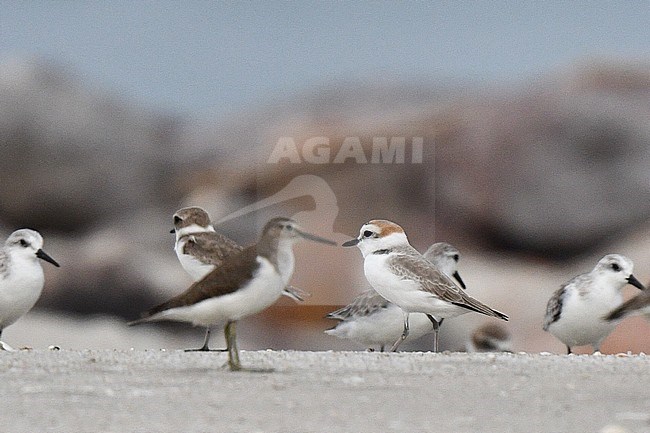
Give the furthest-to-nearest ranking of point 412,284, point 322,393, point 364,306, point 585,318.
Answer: point 364,306
point 585,318
point 412,284
point 322,393

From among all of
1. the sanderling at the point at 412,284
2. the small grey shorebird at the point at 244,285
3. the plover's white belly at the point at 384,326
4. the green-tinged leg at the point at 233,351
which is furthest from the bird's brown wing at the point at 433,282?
the small grey shorebird at the point at 244,285

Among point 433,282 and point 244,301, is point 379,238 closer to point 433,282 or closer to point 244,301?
point 433,282

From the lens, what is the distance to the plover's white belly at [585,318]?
975cm

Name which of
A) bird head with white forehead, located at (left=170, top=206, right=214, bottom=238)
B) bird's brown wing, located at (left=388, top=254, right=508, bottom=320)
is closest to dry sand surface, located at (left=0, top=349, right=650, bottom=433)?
→ bird's brown wing, located at (left=388, top=254, right=508, bottom=320)

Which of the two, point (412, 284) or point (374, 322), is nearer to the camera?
point (412, 284)

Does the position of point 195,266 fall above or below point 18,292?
above

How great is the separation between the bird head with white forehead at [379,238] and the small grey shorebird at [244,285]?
2.78m

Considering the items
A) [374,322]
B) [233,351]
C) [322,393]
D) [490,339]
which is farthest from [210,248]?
[490,339]

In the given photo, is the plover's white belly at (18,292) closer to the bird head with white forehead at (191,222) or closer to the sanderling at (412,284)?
the bird head with white forehead at (191,222)

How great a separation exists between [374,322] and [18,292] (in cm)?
267

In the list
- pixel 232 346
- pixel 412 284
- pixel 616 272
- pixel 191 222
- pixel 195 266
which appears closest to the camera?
pixel 232 346

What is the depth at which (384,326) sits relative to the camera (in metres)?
9.84

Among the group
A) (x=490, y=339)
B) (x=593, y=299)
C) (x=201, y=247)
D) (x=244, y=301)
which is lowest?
(x=490, y=339)

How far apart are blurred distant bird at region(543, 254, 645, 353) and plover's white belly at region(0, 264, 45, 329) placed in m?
3.95
